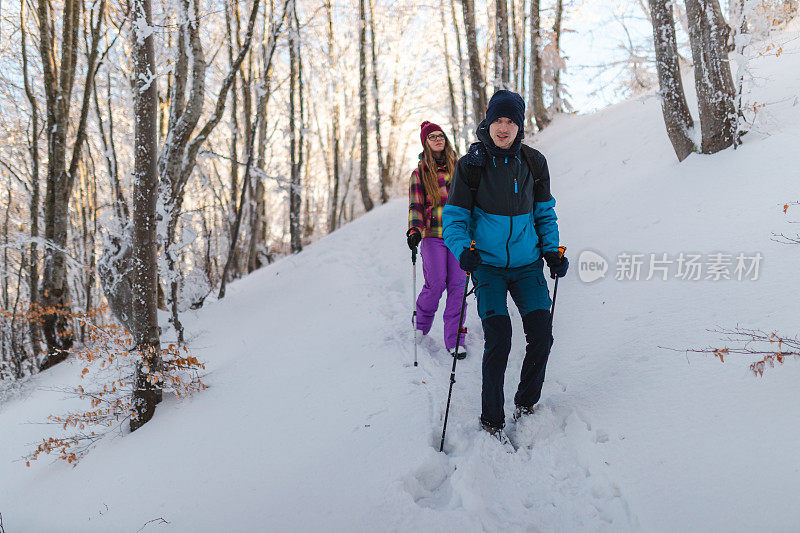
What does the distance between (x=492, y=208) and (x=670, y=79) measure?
4285 mm

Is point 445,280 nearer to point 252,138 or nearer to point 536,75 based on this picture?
point 252,138

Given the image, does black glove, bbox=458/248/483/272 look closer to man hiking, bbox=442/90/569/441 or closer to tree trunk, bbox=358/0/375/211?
man hiking, bbox=442/90/569/441

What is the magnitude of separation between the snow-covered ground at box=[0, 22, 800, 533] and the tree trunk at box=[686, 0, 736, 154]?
11.0 inches

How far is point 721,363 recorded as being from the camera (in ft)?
8.93

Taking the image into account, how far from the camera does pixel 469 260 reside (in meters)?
2.64

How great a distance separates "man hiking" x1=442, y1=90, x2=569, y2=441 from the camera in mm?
2779

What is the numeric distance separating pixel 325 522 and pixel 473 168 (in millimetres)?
2312

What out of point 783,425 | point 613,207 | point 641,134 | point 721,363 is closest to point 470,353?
point 721,363

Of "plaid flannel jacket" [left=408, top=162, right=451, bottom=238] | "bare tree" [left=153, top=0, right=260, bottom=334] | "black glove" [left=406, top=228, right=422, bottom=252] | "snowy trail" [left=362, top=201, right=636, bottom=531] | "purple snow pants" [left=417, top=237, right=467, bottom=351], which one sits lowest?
"snowy trail" [left=362, top=201, right=636, bottom=531]

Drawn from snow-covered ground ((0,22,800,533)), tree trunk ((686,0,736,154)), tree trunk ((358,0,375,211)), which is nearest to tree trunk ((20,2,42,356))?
snow-covered ground ((0,22,800,533))

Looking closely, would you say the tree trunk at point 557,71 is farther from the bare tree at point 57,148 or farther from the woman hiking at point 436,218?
the bare tree at point 57,148

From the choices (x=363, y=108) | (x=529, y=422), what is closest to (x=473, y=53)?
(x=363, y=108)

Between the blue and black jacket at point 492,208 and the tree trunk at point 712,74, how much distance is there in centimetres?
377

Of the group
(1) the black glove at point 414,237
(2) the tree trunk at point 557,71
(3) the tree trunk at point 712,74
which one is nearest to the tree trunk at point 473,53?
(2) the tree trunk at point 557,71
